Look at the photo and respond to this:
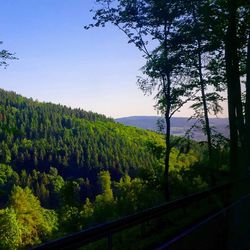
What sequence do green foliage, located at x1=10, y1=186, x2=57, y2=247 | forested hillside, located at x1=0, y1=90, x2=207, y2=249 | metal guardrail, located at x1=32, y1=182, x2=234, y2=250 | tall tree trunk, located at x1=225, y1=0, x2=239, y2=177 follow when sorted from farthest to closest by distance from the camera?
green foliage, located at x1=10, y1=186, x2=57, y2=247
forested hillside, located at x1=0, y1=90, x2=207, y2=249
tall tree trunk, located at x1=225, y1=0, x2=239, y2=177
metal guardrail, located at x1=32, y1=182, x2=234, y2=250

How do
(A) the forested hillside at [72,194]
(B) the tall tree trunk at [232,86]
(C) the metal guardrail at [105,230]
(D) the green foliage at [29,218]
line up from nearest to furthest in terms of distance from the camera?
(C) the metal guardrail at [105,230] < (B) the tall tree trunk at [232,86] < (A) the forested hillside at [72,194] < (D) the green foliage at [29,218]

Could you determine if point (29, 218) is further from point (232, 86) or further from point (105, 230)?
point (105, 230)

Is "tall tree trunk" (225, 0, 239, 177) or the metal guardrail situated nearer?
the metal guardrail

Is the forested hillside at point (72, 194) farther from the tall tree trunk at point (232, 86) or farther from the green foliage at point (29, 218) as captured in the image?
the tall tree trunk at point (232, 86)

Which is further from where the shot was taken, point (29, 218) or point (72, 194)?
point (29, 218)

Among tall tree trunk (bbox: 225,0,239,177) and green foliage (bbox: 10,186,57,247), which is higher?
tall tree trunk (bbox: 225,0,239,177)

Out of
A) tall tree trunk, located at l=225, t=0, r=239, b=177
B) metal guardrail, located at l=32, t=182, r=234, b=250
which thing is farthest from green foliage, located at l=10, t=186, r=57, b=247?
metal guardrail, located at l=32, t=182, r=234, b=250

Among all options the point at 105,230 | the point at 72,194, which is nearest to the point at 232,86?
the point at 105,230

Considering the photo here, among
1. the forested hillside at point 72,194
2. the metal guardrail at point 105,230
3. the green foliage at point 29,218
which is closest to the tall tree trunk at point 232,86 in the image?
the forested hillside at point 72,194

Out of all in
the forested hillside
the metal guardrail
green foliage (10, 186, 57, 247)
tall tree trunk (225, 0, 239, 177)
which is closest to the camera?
the metal guardrail

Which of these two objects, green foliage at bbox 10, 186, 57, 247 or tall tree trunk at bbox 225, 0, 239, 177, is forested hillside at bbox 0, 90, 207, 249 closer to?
green foliage at bbox 10, 186, 57, 247

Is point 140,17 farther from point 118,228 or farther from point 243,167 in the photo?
point 118,228

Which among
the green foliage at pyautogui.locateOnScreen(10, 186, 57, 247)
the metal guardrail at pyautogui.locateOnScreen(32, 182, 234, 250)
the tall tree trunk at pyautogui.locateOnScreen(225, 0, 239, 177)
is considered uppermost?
the tall tree trunk at pyautogui.locateOnScreen(225, 0, 239, 177)

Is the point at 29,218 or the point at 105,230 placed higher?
the point at 105,230
